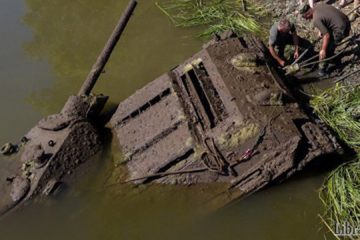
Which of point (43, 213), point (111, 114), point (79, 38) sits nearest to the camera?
point (43, 213)

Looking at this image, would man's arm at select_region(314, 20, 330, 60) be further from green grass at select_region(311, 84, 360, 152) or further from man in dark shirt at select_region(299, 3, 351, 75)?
green grass at select_region(311, 84, 360, 152)

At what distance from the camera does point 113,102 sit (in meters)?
8.11

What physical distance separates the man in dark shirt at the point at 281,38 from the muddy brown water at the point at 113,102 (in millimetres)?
1761

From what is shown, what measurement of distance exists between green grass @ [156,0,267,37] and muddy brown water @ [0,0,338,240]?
0.71 feet

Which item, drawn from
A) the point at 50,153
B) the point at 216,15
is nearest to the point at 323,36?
the point at 216,15

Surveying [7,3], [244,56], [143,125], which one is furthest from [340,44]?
[7,3]

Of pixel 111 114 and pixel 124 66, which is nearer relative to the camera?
pixel 111 114

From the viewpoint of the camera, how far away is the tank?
6.15 metres

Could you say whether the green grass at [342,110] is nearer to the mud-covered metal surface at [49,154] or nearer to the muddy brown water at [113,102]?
the muddy brown water at [113,102]

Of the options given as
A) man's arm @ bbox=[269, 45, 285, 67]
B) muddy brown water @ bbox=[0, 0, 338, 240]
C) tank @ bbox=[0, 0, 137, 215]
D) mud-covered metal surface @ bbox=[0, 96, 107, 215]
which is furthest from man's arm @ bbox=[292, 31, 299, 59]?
mud-covered metal surface @ bbox=[0, 96, 107, 215]

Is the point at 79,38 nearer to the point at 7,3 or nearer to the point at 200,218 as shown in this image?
the point at 7,3

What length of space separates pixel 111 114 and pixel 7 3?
539cm

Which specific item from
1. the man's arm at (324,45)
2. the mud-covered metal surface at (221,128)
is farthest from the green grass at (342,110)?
the man's arm at (324,45)

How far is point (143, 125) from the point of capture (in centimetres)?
656
